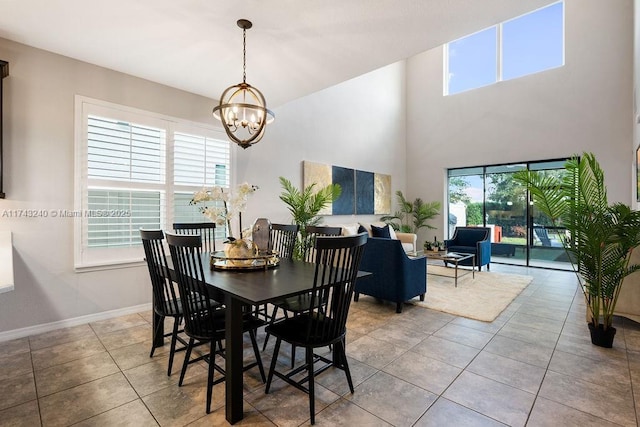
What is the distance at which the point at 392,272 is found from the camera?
12.1 ft

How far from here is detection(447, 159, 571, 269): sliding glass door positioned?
21.3ft

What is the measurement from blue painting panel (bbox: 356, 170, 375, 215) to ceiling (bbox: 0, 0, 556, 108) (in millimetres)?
3604

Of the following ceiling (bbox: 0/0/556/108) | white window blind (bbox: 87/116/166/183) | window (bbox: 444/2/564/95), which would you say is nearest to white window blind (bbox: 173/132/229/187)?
white window blind (bbox: 87/116/166/183)

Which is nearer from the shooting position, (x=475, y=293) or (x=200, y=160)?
(x=200, y=160)

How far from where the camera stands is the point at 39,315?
3.04 metres

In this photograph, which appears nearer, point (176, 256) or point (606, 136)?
point (176, 256)

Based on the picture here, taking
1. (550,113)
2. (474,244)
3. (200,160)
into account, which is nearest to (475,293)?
(474,244)

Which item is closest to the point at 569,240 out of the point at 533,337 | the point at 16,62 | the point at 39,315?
the point at 533,337

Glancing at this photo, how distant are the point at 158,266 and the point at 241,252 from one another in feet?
1.99

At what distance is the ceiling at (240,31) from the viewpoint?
2371mm

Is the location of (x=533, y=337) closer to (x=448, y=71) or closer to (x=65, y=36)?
(x=65, y=36)

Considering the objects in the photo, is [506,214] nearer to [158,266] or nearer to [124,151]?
[158,266]

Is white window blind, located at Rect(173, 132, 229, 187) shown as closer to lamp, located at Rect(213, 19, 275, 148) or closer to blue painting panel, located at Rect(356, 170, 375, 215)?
lamp, located at Rect(213, 19, 275, 148)

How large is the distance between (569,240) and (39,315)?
5.23 metres
